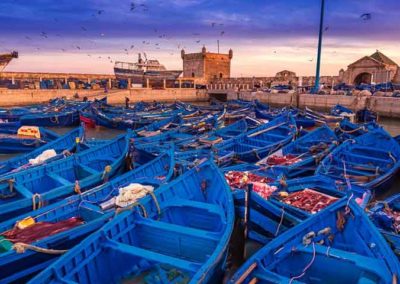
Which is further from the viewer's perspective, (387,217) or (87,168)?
(87,168)

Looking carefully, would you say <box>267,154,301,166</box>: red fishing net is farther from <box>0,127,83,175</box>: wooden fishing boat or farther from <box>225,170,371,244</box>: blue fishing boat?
<box>0,127,83,175</box>: wooden fishing boat

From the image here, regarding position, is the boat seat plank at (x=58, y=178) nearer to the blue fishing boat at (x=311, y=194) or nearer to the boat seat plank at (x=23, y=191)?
the boat seat plank at (x=23, y=191)

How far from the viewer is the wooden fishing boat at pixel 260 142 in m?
14.9

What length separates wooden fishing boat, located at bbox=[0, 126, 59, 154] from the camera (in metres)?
18.7

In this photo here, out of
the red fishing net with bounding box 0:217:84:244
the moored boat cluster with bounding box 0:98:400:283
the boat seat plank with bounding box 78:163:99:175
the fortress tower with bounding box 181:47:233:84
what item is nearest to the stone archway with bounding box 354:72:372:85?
the fortress tower with bounding box 181:47:233:84

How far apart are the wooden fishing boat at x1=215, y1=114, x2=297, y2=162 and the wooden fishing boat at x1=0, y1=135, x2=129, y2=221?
15.2 ft

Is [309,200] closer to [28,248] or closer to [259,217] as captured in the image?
[259,217]

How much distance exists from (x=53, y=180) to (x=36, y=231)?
3571 mm

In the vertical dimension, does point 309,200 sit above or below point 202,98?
below

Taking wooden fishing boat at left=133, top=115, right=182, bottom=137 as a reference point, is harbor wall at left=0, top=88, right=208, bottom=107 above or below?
above

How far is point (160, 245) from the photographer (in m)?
6.87

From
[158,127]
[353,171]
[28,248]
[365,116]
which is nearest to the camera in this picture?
[28,248]

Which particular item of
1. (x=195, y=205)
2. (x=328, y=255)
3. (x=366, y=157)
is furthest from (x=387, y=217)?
(x=366, y=157)

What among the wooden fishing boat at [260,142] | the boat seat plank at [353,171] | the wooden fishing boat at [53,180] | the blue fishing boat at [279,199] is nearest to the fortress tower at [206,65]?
the wooden fishing boat at [260,142]
